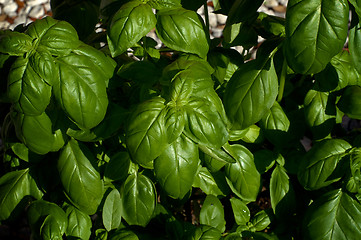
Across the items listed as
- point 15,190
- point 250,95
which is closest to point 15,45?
point 15,190

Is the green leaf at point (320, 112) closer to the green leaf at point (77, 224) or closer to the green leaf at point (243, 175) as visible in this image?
the green leaf at point (243, 175)

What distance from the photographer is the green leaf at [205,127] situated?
4.19 feet

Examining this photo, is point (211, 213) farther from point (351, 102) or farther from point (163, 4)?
point (163, 4)

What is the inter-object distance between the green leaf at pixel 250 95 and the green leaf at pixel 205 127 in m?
0.10

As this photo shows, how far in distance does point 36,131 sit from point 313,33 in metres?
0.79

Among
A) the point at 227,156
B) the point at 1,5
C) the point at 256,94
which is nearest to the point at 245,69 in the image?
the point at 256,94

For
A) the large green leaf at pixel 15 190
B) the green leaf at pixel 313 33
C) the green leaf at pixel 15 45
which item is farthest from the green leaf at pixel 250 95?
the large green leaf at pixel 15 190

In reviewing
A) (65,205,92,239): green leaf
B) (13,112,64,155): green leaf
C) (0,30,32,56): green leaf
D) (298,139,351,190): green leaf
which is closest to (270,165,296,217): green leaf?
(298,139,351,190): green leaf

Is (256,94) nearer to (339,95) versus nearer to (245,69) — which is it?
(245,69)

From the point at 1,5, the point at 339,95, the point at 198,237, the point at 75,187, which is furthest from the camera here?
the point at 1,5

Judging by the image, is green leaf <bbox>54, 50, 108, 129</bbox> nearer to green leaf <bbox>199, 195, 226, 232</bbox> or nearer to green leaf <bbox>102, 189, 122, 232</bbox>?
green leaf <bbox>102, 189, 122, 232</bbox>

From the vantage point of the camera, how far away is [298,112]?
174cm

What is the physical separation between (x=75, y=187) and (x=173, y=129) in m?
0.40

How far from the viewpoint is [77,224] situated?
1.55 meters
